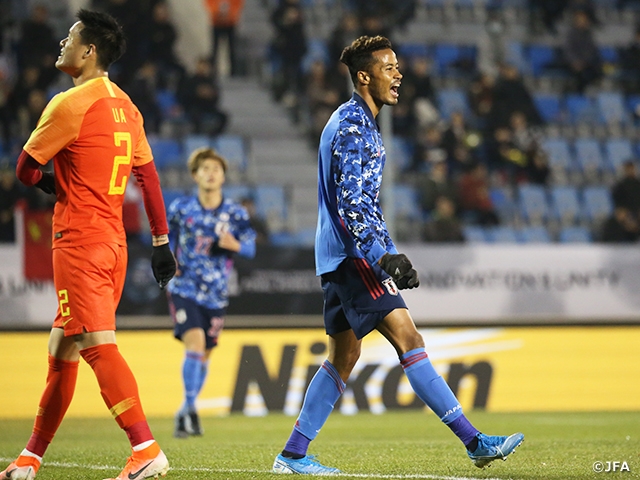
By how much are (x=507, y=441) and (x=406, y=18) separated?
50.1ft

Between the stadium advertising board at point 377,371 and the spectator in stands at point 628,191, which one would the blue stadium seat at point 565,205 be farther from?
the stadium advertising board at point 377,371

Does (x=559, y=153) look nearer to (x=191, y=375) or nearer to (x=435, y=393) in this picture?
(x=191, y=375)

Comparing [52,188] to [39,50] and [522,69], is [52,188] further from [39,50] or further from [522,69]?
[522,69]

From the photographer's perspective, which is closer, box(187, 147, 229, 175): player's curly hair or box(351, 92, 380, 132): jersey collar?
box(351, 92, 380, 132): jersey collar

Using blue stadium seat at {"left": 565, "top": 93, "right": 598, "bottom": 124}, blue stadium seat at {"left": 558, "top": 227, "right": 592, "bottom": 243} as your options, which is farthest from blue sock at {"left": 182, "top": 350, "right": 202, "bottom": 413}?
blue stadium seat at {"left": 565, "top": 93, "right": 598, "bottom": 124}

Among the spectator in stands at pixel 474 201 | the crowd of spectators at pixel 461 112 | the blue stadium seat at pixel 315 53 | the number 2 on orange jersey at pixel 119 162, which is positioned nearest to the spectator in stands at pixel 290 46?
the crowd of spectators at pixel 461 112

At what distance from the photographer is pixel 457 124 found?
17375mm

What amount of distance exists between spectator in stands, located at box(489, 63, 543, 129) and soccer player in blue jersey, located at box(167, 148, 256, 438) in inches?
374

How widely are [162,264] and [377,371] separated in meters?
6.02

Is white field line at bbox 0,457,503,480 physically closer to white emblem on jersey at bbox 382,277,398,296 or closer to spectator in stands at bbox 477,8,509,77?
white emblem on jersey at bbox 382,277,398,296

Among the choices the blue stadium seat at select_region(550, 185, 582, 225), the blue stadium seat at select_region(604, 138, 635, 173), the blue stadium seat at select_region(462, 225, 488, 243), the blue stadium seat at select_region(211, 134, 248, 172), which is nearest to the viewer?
the blue stadium seat at select_region(462, 225, 488, 243)

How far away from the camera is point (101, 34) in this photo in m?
5.36

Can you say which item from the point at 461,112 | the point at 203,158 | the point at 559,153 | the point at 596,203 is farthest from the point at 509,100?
the point at 203,158

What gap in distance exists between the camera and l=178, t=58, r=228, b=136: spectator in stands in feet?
55.4
